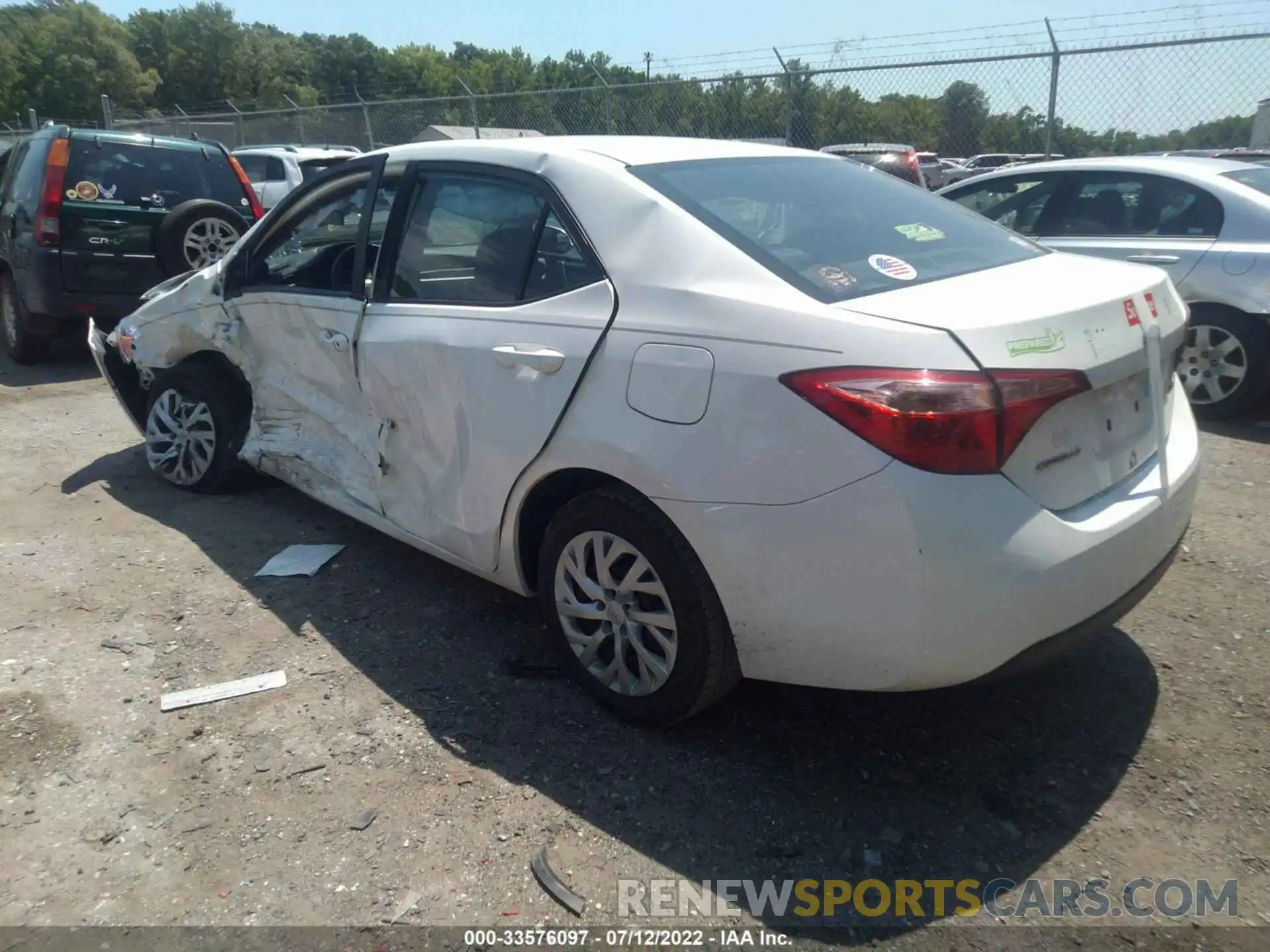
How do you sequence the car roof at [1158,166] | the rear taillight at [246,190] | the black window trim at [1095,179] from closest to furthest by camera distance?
the black window trim at [1095,179], the car roof at [1158,166], the rear taillight at [246,190]

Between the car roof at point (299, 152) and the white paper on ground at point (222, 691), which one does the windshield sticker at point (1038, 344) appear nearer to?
the white paper on ground at point (222, 691)

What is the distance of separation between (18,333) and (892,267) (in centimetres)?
805

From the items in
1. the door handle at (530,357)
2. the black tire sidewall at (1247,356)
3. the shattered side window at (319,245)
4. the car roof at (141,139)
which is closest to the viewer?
the door handle at (530,357)

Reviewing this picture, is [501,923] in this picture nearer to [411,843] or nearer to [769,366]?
[411,843]

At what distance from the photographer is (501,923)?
2.38 m

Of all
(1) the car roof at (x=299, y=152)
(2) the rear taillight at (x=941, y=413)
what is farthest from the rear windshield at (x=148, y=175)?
(2) the rear taillight at (x=941, y=413)

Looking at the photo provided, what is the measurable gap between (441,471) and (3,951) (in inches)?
70.6

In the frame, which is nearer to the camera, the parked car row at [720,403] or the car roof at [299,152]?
the parked car row at [720,403]

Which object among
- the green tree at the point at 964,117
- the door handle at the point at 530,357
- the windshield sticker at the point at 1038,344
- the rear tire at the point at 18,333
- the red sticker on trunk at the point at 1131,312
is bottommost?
the rear tire at the point at 18,333

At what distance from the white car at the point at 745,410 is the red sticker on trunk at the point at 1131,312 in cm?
2

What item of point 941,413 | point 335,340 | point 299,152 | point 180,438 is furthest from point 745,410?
point 299,152

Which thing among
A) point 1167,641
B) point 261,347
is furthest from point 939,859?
point 261,347

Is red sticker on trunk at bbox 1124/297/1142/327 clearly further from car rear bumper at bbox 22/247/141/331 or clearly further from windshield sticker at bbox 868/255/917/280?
car rear bumper at bbox 22/247/141/331

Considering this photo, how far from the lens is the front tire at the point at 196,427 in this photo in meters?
4.92
